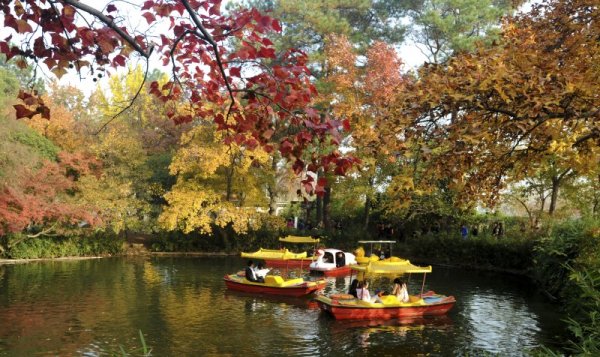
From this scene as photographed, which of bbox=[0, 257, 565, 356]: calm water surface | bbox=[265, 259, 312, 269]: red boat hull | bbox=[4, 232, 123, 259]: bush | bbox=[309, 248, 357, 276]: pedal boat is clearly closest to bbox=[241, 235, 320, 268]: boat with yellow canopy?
bbox=[265, 259, 312, 269]: red boat hull

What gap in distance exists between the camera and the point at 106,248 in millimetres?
34594

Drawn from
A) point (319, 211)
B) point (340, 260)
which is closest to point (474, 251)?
point (340, 260)

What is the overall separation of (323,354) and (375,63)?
2243 centimetres

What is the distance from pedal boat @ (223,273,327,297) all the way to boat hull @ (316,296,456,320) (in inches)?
130

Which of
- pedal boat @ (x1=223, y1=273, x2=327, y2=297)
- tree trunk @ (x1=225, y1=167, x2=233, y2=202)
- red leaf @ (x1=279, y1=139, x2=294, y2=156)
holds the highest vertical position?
tree trunk @ (x1=225, y1=167, x2=233, y2=202)

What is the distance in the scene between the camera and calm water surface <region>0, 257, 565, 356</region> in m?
14.6

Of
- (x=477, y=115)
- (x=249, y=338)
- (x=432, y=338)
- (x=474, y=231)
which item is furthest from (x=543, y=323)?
(x=474, y=231)

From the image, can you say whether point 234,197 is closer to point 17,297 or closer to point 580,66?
point 17,297

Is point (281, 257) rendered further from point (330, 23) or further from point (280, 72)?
point (280, 72)

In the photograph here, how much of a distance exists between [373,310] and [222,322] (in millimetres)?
4912

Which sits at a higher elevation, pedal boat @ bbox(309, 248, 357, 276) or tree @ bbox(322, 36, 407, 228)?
tree @ bbox(322, 36, 407, 228)

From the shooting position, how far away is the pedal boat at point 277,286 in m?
22.0

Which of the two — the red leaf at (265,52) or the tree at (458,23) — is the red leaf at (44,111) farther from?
the tree at (458,23)

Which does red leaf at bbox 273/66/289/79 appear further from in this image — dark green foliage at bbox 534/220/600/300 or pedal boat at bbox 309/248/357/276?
pedal boat at bbox 309/248/357/276
